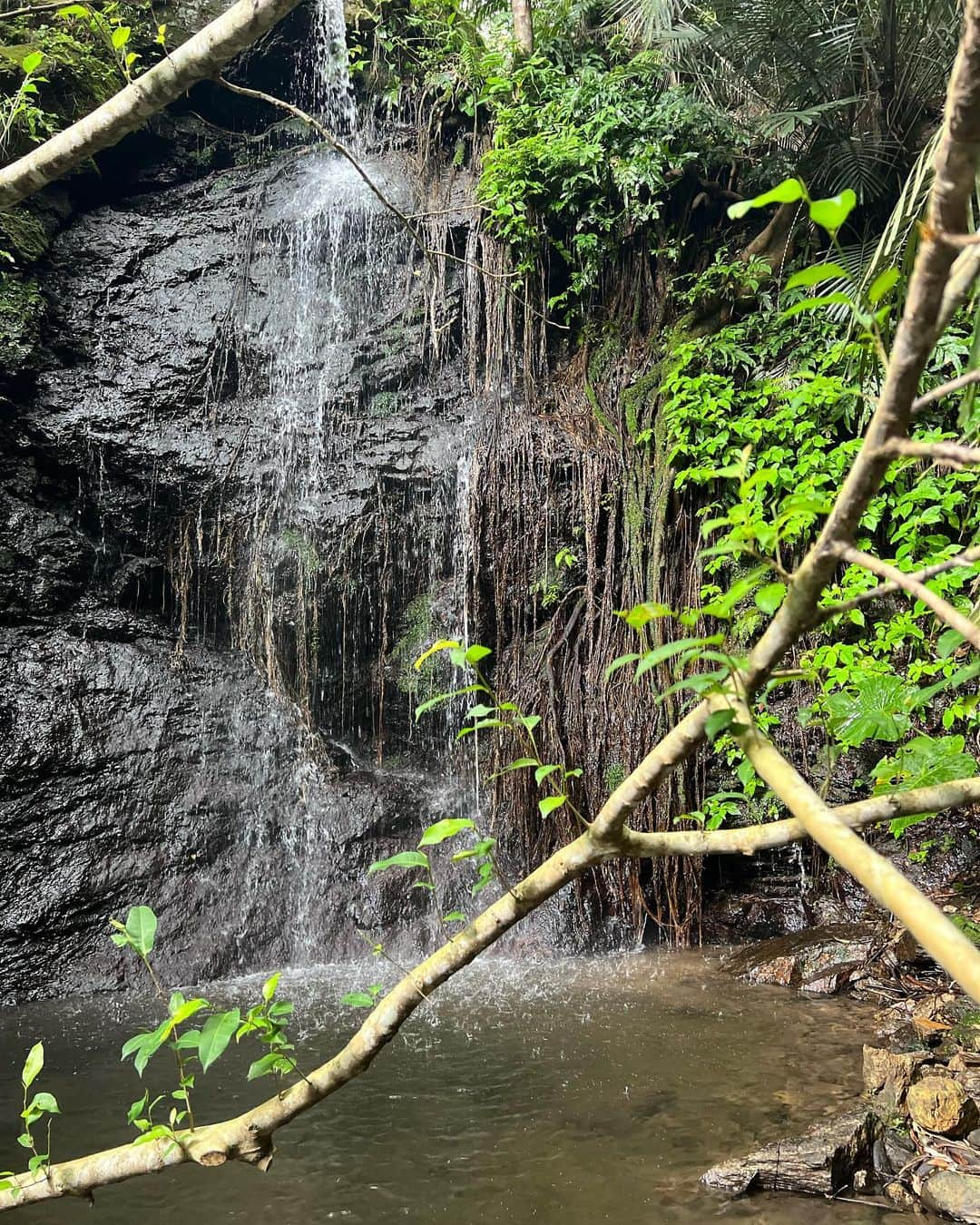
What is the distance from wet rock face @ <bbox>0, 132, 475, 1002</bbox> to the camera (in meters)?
5.79

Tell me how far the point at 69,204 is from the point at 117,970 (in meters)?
6.71

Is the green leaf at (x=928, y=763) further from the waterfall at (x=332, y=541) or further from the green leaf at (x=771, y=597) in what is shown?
the waterfall at (x=332, y=541)

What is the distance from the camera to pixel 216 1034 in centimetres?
143

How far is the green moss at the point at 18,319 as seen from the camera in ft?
22.6

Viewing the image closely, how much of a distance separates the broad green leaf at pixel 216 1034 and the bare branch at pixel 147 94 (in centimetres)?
203

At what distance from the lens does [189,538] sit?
7.09 meters

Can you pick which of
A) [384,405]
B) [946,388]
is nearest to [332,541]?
[384,405]

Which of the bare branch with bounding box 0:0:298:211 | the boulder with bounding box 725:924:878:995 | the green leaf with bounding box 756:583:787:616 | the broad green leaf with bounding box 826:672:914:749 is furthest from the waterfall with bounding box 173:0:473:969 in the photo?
the green leaf with bounding box 756:583:787:616

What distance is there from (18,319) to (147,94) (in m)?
5.75

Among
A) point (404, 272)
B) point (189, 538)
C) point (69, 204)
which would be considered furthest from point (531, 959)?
point (69, 204)

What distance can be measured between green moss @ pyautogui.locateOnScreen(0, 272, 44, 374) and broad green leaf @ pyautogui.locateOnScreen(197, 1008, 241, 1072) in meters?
6.98

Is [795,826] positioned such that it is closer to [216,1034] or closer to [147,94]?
[216,1034]

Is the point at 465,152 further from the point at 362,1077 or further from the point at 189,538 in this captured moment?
the point at 362,1077

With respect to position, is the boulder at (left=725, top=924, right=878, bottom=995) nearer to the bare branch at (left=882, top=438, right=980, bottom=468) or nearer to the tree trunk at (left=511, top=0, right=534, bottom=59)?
the bare branch at (left=882, top=438, right=980, bottom=468)
